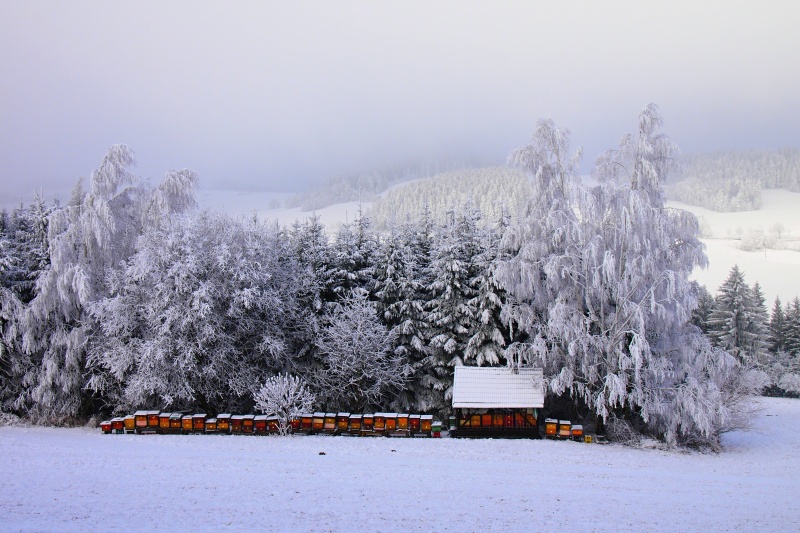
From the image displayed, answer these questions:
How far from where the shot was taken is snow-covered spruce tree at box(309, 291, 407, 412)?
27.1 meters

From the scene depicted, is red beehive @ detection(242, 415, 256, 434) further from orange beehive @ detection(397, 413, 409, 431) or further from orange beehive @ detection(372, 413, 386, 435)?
orange beehive @ detection(397, 413, 409, 431)

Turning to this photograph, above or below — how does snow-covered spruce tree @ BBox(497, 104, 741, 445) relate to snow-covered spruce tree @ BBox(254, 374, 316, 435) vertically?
above

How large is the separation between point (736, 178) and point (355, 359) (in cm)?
15145

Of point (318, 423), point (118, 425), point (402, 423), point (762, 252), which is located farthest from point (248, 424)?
point (762, 252)

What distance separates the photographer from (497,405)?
960 inches

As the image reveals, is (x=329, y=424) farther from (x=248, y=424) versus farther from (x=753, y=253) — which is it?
(x=753, y=253)

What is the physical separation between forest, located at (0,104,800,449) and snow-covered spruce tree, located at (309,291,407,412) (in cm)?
12

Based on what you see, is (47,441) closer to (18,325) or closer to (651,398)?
(18,325)

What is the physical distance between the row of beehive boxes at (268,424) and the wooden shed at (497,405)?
1.59 meters

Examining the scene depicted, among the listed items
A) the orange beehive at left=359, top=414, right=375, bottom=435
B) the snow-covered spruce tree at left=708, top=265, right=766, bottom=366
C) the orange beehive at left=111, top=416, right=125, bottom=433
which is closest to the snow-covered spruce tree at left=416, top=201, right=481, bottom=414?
the orange beehive at left=359, top=414, right=375, bottom=435

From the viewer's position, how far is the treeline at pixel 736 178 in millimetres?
132775

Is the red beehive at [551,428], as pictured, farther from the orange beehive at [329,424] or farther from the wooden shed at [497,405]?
the orange beehive at [329,424]

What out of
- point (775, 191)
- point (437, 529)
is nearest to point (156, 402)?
point (437, 529)

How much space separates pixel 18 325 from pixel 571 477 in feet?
86.3
